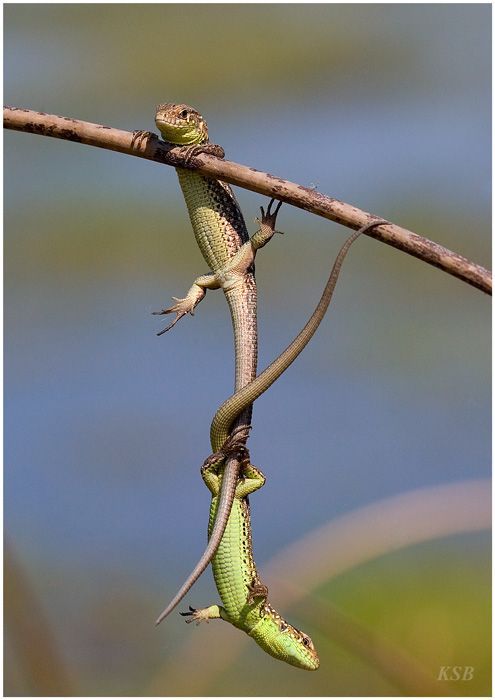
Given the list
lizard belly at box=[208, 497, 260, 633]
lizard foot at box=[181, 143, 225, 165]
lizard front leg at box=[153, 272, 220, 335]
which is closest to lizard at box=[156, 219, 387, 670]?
lizard belly at box=[208, 497, 260, 633]

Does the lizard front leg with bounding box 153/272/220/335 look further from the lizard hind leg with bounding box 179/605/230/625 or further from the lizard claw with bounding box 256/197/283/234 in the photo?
the lizard hind leg with bounding box 179/605/230/625

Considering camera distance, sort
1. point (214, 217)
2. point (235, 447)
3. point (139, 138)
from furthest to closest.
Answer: point (214, 217)
point (235, 447)
point (139, 138)

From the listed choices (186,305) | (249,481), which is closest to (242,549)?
(249,481)

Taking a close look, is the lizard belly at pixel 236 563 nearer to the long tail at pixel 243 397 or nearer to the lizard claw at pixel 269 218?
the long tail at pixel 243 397

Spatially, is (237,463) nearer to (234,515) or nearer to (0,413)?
(234,515)

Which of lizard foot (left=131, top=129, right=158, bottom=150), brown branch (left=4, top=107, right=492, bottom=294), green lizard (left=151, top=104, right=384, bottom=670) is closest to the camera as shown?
brown branch (left=4, top=107, right=492, bottom=294)

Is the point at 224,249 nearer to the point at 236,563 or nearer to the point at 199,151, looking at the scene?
the point at 199,151

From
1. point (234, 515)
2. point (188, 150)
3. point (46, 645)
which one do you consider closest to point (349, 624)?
point (46, 645)
